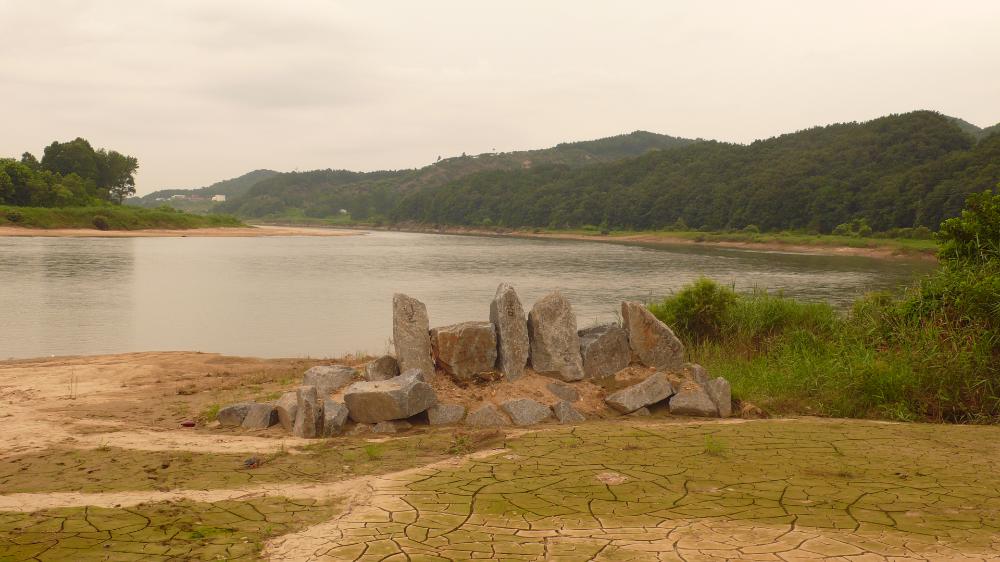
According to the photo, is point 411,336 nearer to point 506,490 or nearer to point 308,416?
point 308,416

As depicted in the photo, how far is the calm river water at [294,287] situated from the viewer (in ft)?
60.2

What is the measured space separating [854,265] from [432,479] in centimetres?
4603

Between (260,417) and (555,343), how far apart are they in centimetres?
359

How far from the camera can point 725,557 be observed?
13.6ft

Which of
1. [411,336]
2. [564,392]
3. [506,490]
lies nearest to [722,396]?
[564,392]

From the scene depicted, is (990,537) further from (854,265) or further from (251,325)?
(854,265)

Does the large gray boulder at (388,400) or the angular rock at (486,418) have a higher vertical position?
the large gray boulder at (388,400)

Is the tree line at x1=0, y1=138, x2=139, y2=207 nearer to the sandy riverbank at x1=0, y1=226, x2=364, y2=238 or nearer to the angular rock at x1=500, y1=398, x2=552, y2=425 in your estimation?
the sandy riverbank at x1=0, y1=226, x2=364, y2=238

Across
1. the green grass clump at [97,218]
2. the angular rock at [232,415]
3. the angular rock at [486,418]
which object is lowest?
the angular rock at [232,415]

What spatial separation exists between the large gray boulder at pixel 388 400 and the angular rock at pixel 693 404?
2.82m

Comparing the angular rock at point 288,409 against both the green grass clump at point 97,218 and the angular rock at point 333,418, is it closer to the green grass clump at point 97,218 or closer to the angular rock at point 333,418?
the angular rock at point 333,418

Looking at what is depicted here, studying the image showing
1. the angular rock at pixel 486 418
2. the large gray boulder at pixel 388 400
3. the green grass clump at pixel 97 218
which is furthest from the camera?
the green grass clump at pixel 97 218

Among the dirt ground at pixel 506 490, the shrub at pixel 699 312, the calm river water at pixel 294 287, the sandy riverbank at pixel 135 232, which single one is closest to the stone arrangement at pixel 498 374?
the dirt ground at pixel 506 490

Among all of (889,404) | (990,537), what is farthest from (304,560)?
(889,404)
